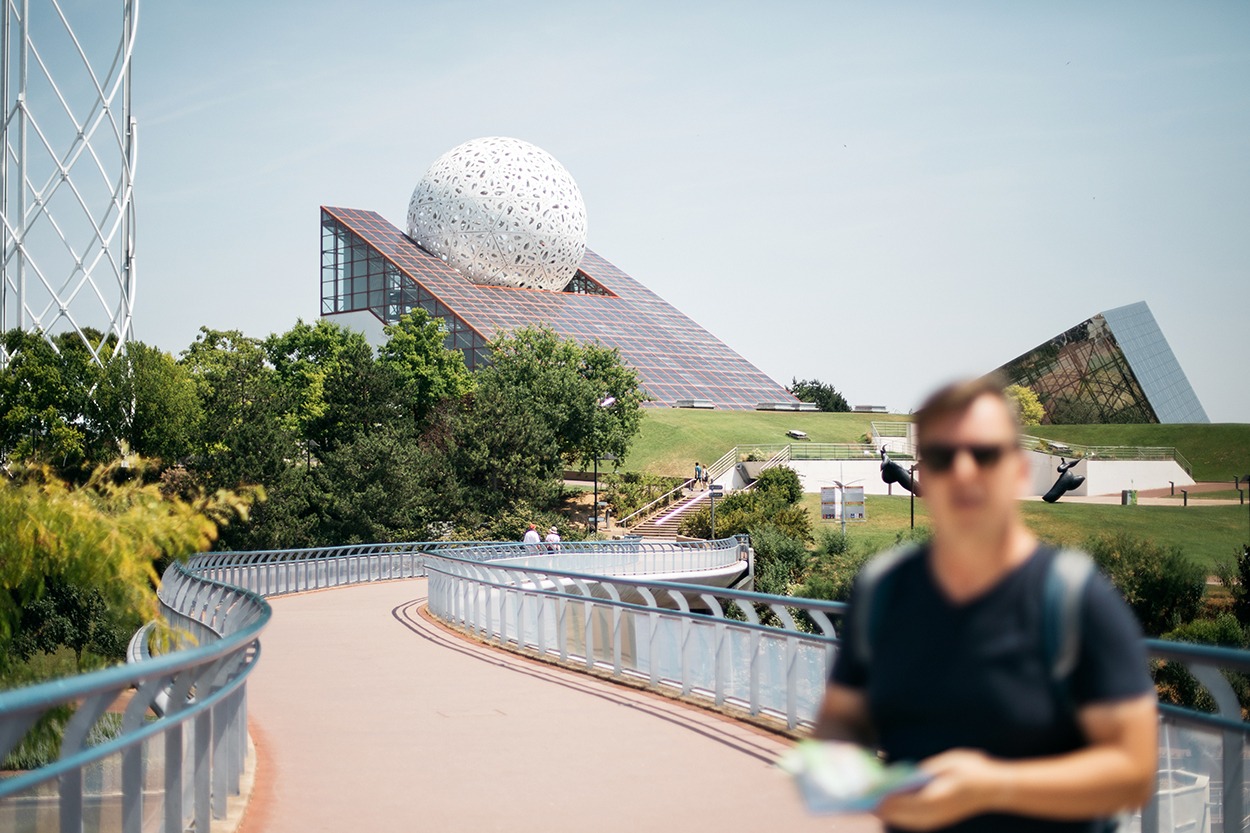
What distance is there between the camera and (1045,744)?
2.33 m

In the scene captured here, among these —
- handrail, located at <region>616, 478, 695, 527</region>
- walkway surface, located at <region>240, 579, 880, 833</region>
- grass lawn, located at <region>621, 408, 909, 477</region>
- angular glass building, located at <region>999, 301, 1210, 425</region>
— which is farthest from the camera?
angular glass building, located at <region>999, 301, 1210, 425</region>

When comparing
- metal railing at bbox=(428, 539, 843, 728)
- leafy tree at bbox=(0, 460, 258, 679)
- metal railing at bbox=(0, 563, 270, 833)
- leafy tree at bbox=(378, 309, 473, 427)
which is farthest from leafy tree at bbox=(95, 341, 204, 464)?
metal railing at bbox=(0, 563, 270, 833)

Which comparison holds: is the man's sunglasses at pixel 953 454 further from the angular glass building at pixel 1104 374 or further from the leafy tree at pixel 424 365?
the angular glass building at pixel 1104 374

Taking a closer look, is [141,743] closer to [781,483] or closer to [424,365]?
[781,483]

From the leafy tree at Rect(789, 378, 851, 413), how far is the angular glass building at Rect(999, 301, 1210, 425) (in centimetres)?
2662

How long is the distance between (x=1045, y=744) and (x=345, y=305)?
364 feet

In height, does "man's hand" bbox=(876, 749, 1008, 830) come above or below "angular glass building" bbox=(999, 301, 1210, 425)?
below

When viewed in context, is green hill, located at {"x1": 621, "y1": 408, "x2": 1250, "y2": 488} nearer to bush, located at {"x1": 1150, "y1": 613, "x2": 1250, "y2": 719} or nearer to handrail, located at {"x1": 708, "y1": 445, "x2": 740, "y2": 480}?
handrail, located at {"x1": 708, "y1": 445, "x2": 740, "y2": 480}

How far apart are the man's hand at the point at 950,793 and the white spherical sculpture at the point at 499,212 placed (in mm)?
99619

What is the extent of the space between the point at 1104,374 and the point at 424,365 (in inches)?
2930

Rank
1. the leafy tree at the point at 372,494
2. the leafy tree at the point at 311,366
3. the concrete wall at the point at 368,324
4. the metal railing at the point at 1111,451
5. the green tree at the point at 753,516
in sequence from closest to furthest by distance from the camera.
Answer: the leafy tree at the point at 372,494 < the green tree at the point at 753,516 < the leafy tree at the point at 311,366 < the metal railing at the point at 1111,451 < the concrete wall at the point at 368,324

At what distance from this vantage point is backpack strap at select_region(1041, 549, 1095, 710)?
7.48 ft

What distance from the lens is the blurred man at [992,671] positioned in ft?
7.35

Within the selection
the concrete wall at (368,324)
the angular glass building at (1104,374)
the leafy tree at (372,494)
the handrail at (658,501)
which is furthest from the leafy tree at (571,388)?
the angular glass building at (1104,374)
